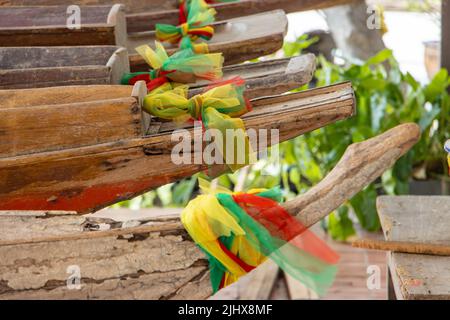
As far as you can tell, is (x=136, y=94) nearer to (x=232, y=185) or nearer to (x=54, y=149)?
(x=54, y=149)

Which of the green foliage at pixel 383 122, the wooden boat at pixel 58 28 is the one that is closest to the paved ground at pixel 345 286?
the green foliage at pixel 383 122

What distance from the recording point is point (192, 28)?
1.87 meters

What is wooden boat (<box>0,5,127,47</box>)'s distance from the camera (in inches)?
67.9

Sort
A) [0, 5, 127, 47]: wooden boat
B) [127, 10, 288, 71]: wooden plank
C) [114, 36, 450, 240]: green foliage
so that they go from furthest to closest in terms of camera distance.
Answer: [114, 36, 450, 240]: green foliage
[127, 10, 288, 71]: wooden plank
[0, 5, 127, 47]: wooden boat

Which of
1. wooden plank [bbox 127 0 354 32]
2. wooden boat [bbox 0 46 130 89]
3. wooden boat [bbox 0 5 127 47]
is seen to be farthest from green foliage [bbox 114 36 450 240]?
wooden boat [bbox 0 46 130 89]

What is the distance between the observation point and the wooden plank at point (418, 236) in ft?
4.71

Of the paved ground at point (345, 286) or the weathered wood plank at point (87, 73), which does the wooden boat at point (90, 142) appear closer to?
the weathered wood plank at point (87, 73)

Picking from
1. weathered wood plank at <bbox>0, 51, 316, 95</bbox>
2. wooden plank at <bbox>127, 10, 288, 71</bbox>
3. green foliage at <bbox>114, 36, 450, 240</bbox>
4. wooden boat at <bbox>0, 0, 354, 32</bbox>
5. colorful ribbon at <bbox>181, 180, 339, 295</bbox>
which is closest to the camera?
colorful ribbon at <bbox>181, 180, 339, 295</bbox>

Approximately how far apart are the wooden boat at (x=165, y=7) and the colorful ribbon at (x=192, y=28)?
3.2 inches

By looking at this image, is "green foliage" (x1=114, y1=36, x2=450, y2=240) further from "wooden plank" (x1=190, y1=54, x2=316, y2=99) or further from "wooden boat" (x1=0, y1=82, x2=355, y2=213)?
"wooden boat" (x1=0, y1=82, x2=355, y2=213)

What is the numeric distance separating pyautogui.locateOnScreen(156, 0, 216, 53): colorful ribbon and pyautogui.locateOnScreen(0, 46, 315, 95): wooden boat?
198 mm

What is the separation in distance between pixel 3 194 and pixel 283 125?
0.52 m

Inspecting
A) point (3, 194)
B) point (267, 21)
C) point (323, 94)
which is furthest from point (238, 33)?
point (3, 194)

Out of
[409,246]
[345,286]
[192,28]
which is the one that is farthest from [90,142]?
[345,286]
